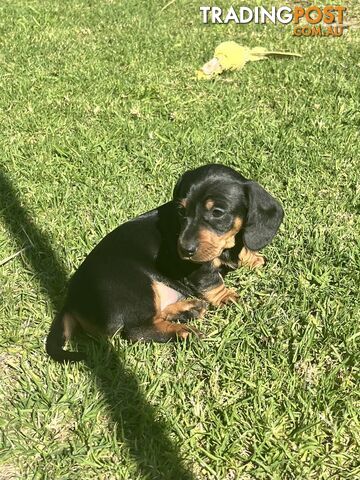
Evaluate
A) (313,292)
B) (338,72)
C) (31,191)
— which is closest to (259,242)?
(313,292)

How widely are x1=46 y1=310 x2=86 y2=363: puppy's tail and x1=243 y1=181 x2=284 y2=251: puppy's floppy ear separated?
3.29ft

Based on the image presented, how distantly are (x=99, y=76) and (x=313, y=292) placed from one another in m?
3.84

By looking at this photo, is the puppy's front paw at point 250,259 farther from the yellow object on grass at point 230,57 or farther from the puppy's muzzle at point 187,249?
the yellow object on grass at point 230,57

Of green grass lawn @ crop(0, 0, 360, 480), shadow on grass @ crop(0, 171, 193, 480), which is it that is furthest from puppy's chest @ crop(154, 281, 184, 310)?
shadow on grass @ crop(0, 171, 193, 480)

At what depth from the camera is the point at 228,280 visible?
10.2 feet

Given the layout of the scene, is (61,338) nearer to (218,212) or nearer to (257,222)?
(218,212)

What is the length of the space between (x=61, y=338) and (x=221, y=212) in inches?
40.3

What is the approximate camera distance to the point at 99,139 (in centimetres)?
456

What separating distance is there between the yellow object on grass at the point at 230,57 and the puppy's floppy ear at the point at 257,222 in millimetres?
3092

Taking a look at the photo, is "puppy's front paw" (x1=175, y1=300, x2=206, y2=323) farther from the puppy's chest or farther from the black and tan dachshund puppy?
the puppy's chest

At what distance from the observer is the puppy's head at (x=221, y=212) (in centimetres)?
270

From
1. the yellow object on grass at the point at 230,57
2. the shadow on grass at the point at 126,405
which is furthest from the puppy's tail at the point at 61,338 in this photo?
the yellow object on grass at the point at 230,57

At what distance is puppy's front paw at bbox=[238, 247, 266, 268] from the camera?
3.08 m

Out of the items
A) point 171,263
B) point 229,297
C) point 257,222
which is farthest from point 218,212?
point 229,297
